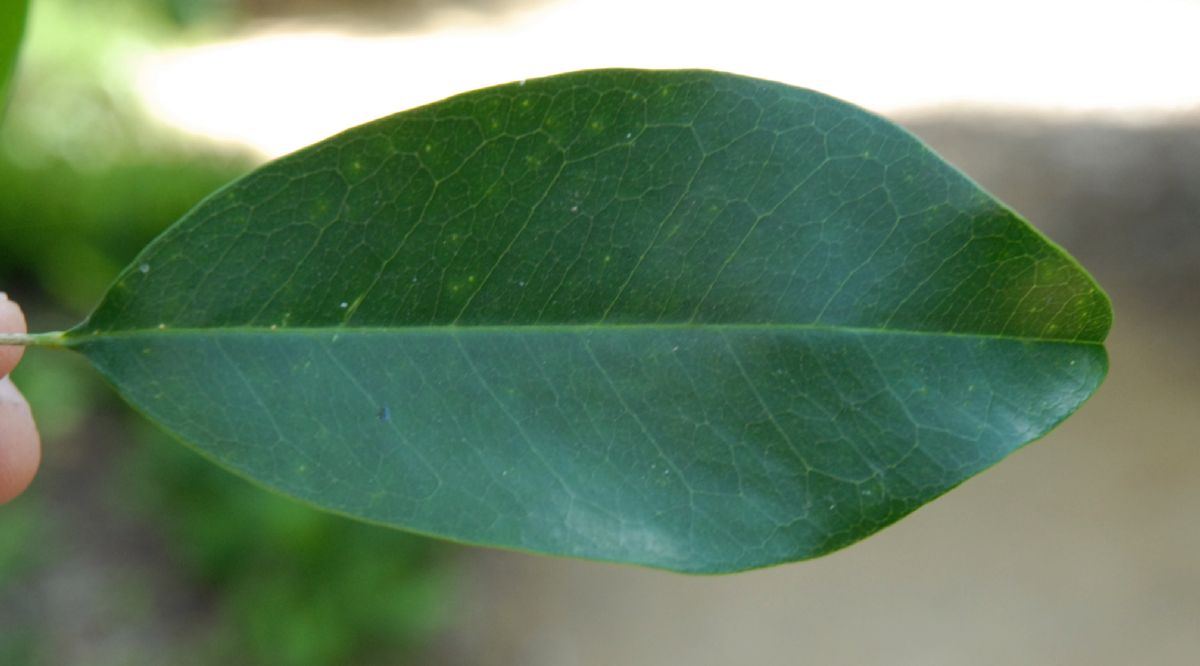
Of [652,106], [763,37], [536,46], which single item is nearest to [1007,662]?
[652,106]

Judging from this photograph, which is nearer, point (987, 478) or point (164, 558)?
→ point (164, 558)

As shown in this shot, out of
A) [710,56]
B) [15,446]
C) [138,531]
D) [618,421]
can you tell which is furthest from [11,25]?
[710,56]

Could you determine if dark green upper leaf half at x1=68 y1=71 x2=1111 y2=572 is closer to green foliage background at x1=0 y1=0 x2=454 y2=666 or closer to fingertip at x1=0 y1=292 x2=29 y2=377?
fingertip at x1=0 y1=292 x2=29 y2=377

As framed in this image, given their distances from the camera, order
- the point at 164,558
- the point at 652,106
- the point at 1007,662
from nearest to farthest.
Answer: the point at 652,106 → the point at 164,558 → the point at 1007,662

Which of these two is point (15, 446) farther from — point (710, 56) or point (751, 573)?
point (710, 56)

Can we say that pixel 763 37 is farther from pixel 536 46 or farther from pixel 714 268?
pixel 714 268

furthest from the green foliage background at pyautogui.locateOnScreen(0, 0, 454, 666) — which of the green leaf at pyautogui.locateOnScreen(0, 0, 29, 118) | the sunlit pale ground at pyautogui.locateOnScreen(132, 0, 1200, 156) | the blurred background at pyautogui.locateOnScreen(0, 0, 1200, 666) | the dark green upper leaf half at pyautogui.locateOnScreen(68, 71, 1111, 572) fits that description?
the sunlit pale ground at pyautogui.locateOnScreen(132, 0, 1200, 156)
